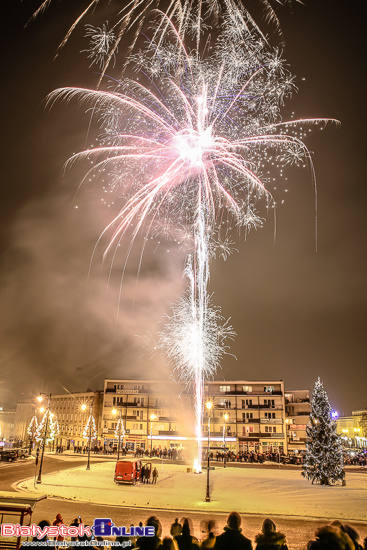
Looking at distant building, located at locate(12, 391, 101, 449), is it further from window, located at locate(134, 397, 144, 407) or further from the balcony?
the balcony

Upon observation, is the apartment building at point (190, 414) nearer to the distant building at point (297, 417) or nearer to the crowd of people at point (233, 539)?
the distant building at point (297, 417)

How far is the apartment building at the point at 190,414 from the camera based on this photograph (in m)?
60.6

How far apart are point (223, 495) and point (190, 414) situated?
46835 millimetres

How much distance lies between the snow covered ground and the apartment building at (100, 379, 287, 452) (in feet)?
113

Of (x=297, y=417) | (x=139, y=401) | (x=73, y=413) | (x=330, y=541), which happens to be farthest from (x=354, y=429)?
(x=330, y=541)

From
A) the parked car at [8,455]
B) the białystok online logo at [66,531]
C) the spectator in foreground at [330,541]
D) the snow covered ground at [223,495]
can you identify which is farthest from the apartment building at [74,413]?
the spectator in foreground at [330,541]

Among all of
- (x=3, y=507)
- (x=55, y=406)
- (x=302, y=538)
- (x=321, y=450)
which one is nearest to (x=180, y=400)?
(x=55, y=406)

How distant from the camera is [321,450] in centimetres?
2783

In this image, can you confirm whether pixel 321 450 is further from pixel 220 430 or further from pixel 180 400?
pixel 180 400

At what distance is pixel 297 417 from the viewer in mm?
65562

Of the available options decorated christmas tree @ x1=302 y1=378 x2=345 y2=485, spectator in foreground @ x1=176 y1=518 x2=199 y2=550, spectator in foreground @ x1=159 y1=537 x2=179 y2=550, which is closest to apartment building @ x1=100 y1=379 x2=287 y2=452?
decorated christmas tree @ x1=302 y1=378 x2=345 y2=485

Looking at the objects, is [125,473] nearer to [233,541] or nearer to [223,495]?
[223,495]

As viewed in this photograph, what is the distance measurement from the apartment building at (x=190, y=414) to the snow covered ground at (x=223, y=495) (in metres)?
34.5

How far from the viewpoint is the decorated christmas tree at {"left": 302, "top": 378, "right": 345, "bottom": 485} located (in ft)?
88.2
